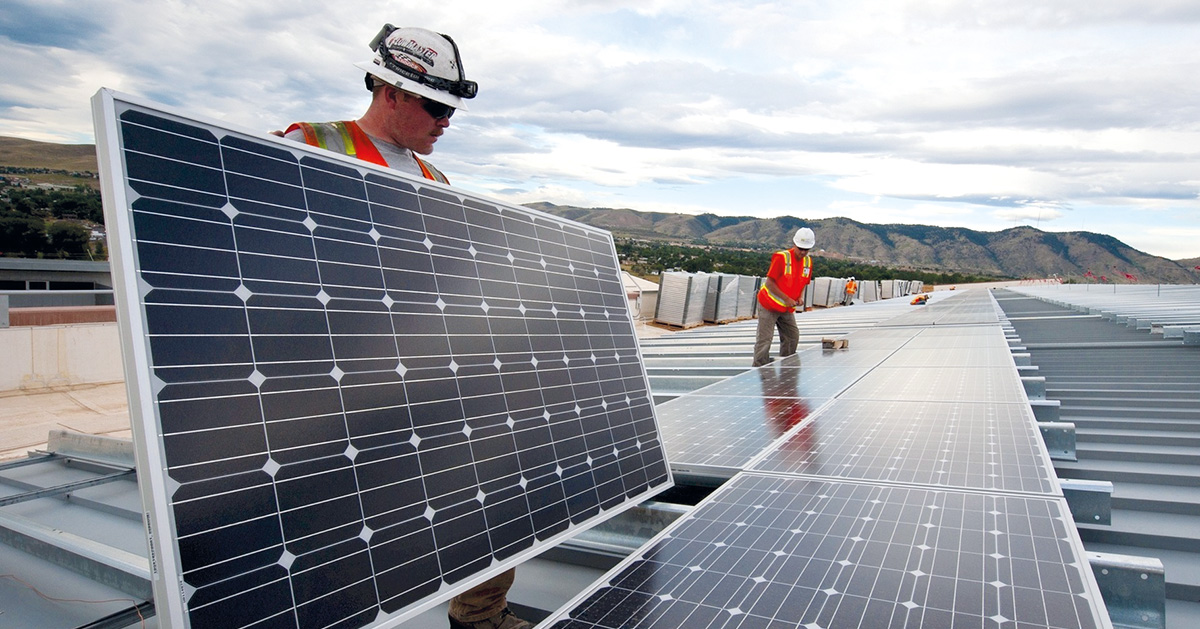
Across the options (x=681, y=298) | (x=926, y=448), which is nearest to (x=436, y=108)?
(x=926, y=448)

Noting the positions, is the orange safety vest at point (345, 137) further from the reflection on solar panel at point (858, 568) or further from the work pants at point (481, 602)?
the reflection on solar panel at point (858, 568)

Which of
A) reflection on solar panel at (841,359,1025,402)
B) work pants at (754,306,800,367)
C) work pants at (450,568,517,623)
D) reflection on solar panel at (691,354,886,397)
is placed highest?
work pants at (754,306,800,367)

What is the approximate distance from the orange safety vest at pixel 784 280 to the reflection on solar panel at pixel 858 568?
7.52 m

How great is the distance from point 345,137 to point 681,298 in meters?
25.1

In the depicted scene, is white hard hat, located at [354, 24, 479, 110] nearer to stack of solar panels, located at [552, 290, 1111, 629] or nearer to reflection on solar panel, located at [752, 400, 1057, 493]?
stack of solar panels, located at [552, 290, 1111, 629]

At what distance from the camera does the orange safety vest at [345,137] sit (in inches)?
127

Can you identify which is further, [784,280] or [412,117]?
[784,280]

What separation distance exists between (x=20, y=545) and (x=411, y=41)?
3703 mm

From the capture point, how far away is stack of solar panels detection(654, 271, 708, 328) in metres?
28.0

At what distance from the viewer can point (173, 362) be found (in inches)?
70.4

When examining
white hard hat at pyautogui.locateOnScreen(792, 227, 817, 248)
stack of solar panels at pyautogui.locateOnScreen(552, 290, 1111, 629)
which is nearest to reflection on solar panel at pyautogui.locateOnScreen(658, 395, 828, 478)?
stack of solar panels at pyautogui.locateOnScreen(552, 290, 1111, 629)

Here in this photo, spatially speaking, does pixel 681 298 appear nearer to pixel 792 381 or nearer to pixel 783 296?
pixel 783 296

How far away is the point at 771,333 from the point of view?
10672 millimetres

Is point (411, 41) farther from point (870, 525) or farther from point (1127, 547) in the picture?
point (1127, 547)
